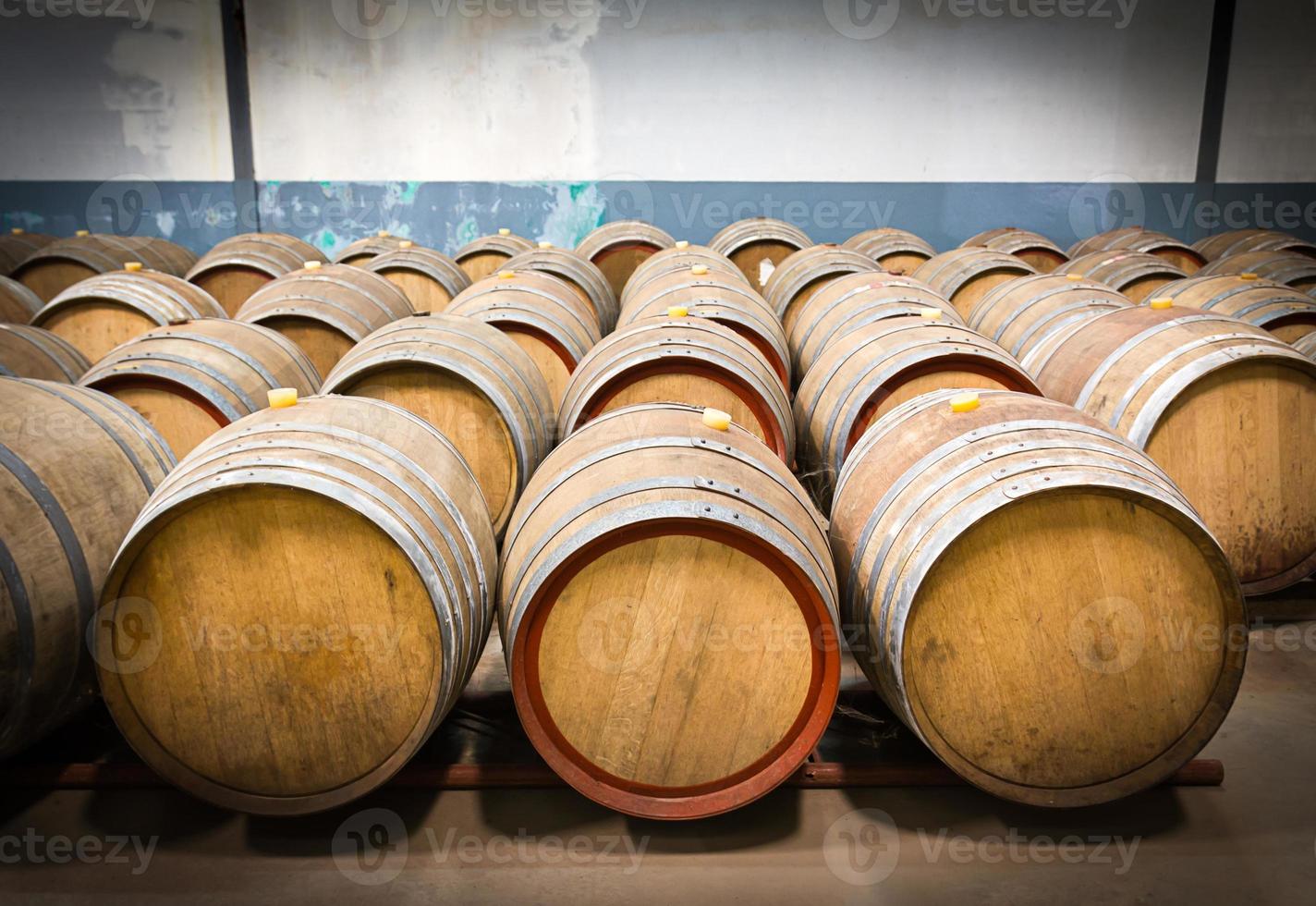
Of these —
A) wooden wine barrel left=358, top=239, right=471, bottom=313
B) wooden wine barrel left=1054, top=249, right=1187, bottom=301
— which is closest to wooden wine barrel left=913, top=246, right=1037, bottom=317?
wooden wine barrel left=1054, top=249, right=1187, bottom=301

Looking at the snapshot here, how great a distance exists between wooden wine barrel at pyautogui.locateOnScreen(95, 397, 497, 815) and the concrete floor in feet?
0.65

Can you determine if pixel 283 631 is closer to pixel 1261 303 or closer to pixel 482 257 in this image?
pixel 1261 303

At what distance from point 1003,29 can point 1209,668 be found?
8762mm

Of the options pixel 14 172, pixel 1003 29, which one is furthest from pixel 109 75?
pixel 1003 29

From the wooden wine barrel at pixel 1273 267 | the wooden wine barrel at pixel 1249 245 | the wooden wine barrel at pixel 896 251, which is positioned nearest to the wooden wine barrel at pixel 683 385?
the wooden wine barrel at pixel 1273 267

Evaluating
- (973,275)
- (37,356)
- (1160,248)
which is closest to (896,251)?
Result: (973,275)

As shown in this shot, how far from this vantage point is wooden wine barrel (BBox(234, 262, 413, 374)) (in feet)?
15.0

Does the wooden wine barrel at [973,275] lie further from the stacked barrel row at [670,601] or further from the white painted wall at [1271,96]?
the white painted wall at [1271,96]

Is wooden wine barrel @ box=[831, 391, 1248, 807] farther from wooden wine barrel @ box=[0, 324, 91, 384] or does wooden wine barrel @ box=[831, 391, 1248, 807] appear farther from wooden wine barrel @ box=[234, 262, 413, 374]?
wooden wine barrel @ box=[0, 324, 91, 384]

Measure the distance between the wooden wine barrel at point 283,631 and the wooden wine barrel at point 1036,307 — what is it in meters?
3.12

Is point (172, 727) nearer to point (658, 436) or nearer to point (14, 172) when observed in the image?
point (658, 436)

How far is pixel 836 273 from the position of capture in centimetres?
568

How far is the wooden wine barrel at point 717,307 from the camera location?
13.9ft

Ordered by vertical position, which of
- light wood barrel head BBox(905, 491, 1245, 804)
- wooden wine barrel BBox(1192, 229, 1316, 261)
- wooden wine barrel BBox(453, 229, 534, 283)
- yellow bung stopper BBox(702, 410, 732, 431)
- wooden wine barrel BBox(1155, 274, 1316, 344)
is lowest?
light wood barrel head BBox(905, 491, 1245, 804)
